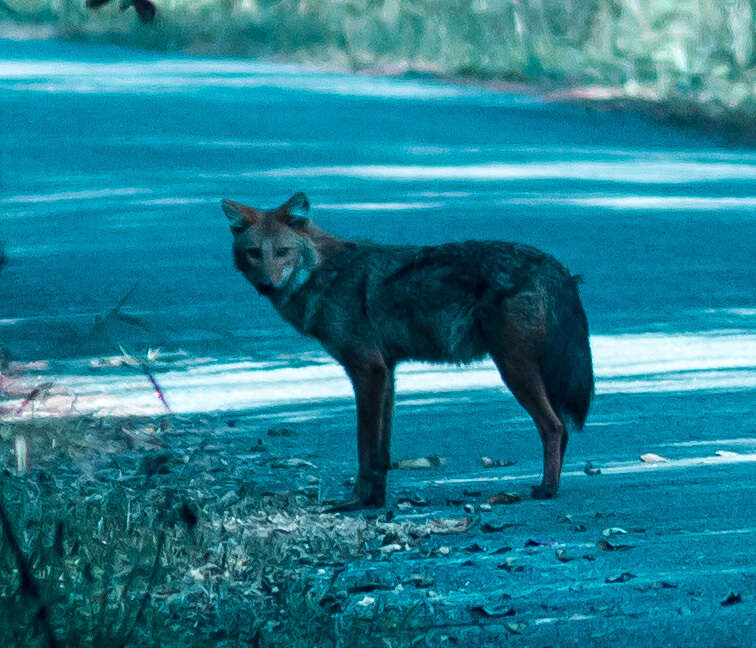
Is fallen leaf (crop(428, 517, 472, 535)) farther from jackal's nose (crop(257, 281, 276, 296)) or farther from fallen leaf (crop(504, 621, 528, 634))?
jackal's nose (crop(257, 281, 276, 296))

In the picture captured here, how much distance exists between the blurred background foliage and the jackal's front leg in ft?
48.4

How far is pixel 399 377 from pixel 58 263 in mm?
4452

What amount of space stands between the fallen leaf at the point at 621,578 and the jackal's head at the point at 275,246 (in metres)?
1.89

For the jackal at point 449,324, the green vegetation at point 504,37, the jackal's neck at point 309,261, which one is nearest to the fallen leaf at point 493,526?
the jackal at point 449,324

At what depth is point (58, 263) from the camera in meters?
12.5

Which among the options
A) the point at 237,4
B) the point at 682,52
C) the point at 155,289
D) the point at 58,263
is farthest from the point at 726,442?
the point at 237,4

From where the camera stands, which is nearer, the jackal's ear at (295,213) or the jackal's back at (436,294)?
the jackal's back at (436,294)

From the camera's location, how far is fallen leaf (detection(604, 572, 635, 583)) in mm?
5348

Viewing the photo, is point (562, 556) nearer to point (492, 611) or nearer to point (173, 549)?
point (492, 611)

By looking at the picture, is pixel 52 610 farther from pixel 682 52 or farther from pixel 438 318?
pixel 682 52

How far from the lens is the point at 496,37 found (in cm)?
3228

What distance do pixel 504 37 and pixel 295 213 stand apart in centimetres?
2570

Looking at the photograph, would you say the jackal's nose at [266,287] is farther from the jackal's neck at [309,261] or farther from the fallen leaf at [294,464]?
the fallen leaf at [294,464]

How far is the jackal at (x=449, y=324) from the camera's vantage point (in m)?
6.36
